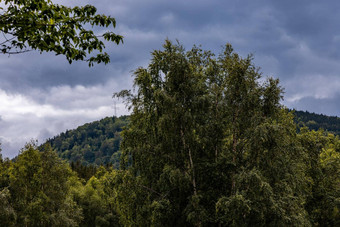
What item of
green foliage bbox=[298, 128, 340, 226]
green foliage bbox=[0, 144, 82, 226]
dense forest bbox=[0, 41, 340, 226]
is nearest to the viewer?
dense forest bbox=[0, 41, 340, 226]

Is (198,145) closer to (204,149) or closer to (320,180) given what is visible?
(204,149)

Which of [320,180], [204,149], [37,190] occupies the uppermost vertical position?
[204,149]

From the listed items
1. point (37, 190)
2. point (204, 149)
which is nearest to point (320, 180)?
point (204, 149)

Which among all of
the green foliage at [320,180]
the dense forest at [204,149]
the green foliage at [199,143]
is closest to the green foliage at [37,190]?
the dense forest at [204,149]

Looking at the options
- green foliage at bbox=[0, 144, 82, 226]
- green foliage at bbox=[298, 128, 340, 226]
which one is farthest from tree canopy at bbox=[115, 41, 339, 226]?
green foliage at bbox=[0, 144, 82, 226]

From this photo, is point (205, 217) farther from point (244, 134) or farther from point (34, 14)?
point (34, 14)

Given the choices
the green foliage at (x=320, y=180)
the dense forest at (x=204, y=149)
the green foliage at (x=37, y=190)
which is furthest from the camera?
the green foliage at (x=37, y=190)

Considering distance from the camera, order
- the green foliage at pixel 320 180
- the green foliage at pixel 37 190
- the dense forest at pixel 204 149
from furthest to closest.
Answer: the green foliage at pixel 37 190
the green foliage at pixel 320 180
the dense forest at pixel 204 149

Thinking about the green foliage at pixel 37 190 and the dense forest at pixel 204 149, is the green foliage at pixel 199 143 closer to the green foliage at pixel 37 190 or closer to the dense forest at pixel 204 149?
the dense forest at pixel 204 149

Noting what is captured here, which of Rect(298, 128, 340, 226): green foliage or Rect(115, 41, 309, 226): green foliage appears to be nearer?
Rect(115, 41, 309, 226): green foliage

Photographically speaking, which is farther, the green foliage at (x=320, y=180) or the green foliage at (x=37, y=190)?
the green foliage at (x=37, y=190)

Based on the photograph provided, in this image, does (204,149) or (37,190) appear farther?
(37,190)

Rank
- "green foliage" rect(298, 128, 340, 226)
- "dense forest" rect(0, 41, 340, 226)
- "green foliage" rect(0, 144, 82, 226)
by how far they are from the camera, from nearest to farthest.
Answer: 1. "dense forest" rect(0, 41, 340, 226)
2. "green foliage" rect(298, 128, 340, 226)
3. "green foliage" rect(0, 144, 82, 226)

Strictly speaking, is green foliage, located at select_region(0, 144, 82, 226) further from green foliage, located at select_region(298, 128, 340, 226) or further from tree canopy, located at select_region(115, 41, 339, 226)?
green foliage, located at select_region(298, 128, 340, 226)
